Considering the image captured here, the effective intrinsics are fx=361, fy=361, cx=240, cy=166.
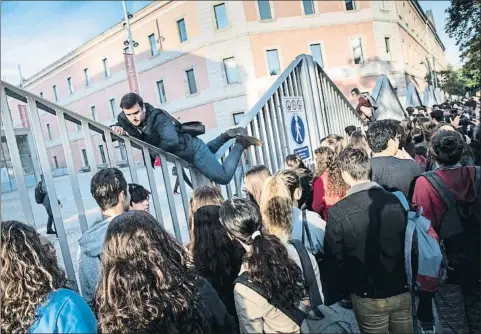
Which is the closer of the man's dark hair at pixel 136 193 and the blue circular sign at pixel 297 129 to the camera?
the man's dark hair at pixel 136 193

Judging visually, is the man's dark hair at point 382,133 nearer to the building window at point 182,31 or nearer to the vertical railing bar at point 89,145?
the vertical railing bar at point 89,145

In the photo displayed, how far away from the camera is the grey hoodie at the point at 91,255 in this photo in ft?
6.12

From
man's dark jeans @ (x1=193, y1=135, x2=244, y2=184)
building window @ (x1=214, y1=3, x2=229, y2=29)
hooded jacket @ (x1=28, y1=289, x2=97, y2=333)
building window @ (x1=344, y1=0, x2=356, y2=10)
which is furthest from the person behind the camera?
building window @ (x1=344, y1=0, x2=356, y2=10)

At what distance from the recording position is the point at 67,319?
118cm

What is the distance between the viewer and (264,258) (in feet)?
5.14

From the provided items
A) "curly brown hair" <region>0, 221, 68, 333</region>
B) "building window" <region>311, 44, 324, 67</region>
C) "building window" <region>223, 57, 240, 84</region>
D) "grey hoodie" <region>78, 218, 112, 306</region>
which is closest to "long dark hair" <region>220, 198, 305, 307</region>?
"grey hoodie" <region>78, 218, 112, 306</region>

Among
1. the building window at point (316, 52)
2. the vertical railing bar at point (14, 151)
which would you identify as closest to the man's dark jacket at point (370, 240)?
the vertical railing bar at point (14, 151)

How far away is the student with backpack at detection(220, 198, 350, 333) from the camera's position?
1.53m

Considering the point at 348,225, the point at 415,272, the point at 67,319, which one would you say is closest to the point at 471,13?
the point at 348,225

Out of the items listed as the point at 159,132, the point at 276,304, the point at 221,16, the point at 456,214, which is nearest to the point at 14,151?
A: the point at 159,132

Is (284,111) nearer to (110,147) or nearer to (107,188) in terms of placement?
(110,147)

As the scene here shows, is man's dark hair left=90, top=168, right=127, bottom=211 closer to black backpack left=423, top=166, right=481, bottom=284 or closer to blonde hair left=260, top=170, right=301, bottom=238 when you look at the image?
blonde hair left=260, top=170, right=301, bottom=238

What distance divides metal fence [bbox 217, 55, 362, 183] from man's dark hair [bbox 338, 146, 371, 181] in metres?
1.37

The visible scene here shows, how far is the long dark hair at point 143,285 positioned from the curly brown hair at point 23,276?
0.20m
